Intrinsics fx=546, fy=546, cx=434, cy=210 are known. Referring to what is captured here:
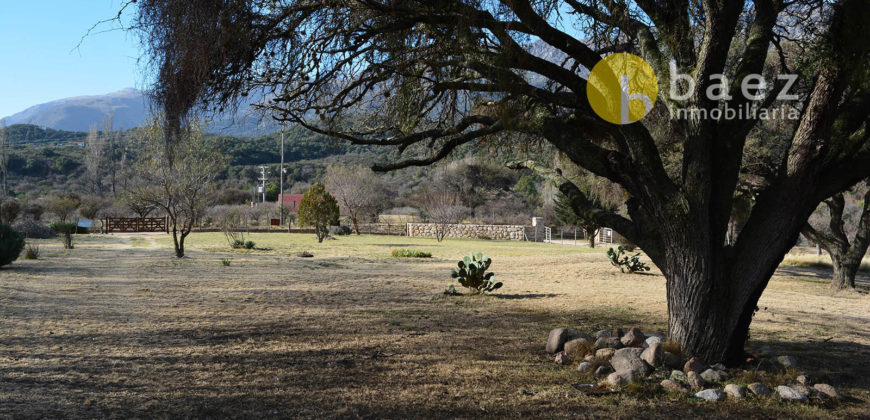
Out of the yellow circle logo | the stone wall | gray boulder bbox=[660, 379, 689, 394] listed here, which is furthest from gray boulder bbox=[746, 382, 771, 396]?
the stone wall

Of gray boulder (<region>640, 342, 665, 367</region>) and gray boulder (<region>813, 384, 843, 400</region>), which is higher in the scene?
gray boulder (<region>640, 342, 665, 367</region>)

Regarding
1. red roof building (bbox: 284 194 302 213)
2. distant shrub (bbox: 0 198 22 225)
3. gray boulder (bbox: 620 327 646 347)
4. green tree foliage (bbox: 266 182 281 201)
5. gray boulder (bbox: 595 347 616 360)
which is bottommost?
gray boulder (bbox: 595 347 616 360)

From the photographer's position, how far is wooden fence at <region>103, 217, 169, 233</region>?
119ft

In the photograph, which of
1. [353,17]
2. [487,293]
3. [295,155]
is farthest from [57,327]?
[295,155]

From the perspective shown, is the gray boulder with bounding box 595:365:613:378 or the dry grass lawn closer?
the dry grass lawn

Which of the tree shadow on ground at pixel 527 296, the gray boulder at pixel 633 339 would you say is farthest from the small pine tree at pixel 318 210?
the gray boulder at pixel 633 339

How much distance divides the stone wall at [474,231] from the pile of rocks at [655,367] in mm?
32288

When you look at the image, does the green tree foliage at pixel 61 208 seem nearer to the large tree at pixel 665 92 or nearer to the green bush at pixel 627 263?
the green bush at pixel 627 263

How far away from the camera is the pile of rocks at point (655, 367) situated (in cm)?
415

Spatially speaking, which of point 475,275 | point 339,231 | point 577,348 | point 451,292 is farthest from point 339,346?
point 339,231

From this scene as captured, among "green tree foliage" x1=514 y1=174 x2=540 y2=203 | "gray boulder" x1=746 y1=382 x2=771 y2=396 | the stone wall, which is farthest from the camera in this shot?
"green tree foliage" x1=514 y1=174 x2=540 y2=203

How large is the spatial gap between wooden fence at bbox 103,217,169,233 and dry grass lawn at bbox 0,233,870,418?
26.6m

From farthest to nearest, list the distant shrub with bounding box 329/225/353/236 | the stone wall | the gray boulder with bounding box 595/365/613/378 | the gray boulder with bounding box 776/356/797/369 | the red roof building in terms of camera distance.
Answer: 1. the red roof building
2. the distant shrub with bounding box 329/225/353/236
3. the stone wall
4. the gray boulder with bounding box 776/356/797/369
5. the gray boulder with bounding box 595/365/613/378

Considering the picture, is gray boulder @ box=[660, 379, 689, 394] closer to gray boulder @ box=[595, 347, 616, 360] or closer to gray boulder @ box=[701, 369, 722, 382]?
gray boulder @ box=[701, 369, 722, 382]
